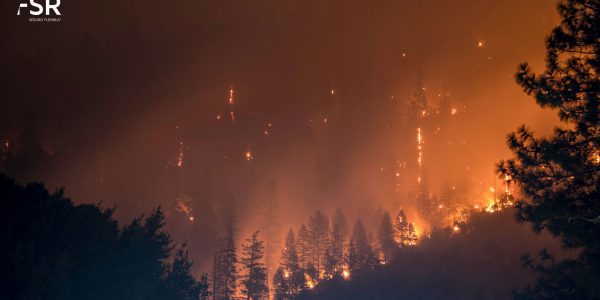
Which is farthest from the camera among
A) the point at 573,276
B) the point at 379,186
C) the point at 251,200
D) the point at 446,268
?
the point at 379,186

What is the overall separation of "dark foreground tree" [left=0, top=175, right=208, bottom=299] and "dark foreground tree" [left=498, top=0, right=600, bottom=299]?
13784mm

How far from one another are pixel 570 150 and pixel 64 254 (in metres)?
15.4

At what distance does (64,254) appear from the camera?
10.6 m

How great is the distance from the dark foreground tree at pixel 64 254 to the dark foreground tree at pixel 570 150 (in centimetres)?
1378

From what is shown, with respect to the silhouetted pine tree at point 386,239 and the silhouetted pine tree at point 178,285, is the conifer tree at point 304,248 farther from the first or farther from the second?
the silhouetted pine tree at point 178,285

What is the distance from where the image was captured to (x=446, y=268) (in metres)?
43.0

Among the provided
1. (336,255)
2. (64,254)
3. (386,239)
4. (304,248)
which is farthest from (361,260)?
(64,254)

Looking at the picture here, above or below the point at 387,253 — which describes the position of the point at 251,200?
above

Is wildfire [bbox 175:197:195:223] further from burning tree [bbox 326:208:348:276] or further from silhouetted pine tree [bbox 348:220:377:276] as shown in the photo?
silhouetted pine tree [bbox 348:220:377:276]

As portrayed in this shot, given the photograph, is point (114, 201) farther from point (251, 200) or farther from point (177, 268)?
point (177, 268)

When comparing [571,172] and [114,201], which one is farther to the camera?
[114,201]

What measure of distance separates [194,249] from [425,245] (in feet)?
195

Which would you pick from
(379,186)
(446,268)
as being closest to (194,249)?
(446,268)

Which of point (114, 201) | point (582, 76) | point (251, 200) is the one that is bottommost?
point (582, 76)
